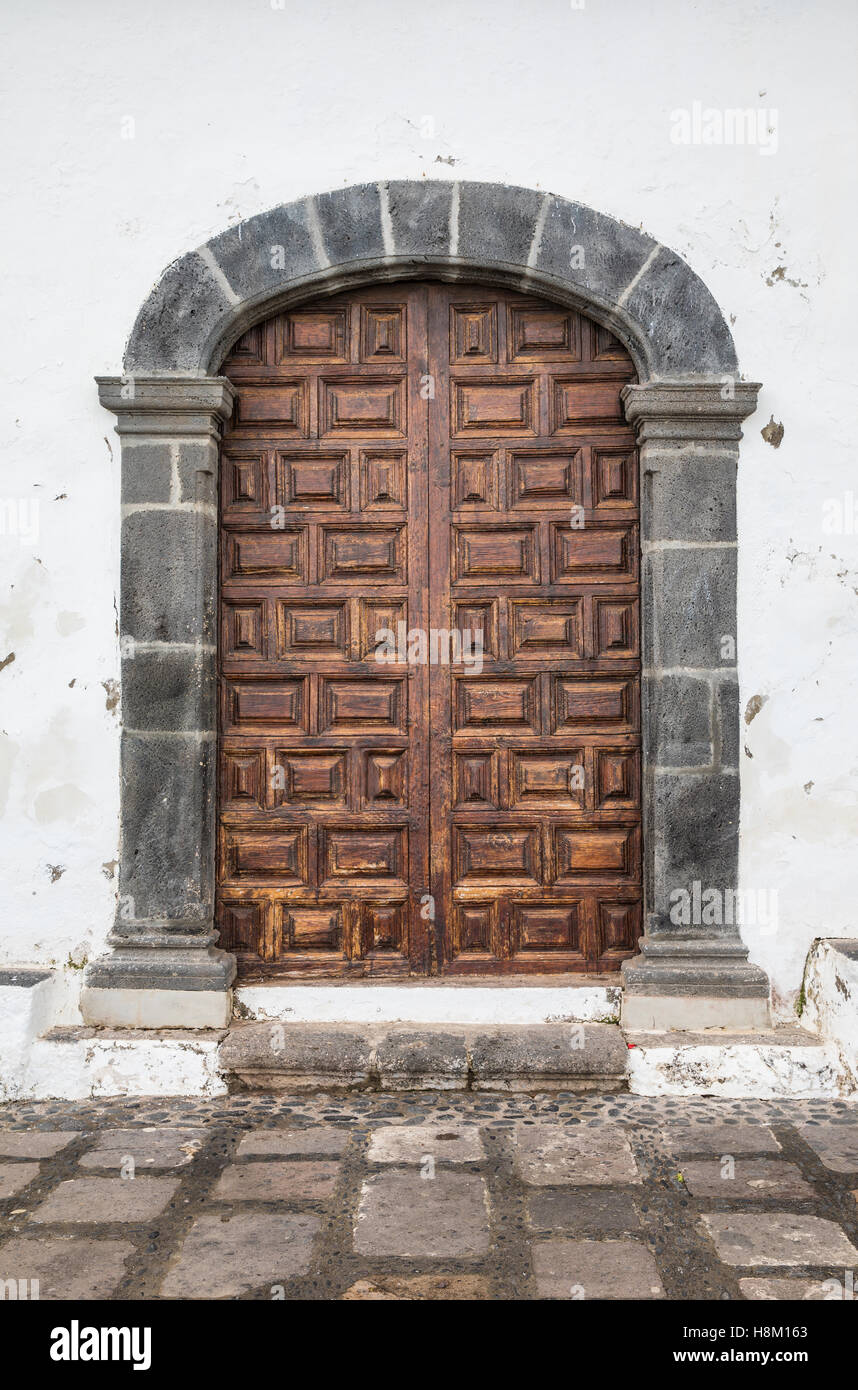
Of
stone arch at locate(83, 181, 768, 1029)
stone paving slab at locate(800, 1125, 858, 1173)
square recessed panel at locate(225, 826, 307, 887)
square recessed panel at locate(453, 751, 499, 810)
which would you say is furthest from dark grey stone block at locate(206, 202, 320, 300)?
stone paving slab at locate(800, 1125, 858, 1173)

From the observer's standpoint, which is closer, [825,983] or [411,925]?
[825,983]

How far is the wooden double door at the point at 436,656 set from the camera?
408 cm

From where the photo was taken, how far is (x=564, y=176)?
3965 millimetres

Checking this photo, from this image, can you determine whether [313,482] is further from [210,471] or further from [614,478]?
[614,478]

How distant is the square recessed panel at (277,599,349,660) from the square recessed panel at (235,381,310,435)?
2.20 ft

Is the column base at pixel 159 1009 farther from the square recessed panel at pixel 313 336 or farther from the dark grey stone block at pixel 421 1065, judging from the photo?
the square recessed panel at pixel 313 336

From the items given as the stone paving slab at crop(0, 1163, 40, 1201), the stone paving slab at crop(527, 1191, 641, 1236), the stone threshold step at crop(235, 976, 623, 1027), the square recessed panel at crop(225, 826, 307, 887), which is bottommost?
the stone paving slab at crop(0, 1163, 40, 1201)

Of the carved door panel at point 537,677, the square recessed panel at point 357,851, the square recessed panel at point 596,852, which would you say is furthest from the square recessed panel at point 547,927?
the square recessed panel at point 357,851

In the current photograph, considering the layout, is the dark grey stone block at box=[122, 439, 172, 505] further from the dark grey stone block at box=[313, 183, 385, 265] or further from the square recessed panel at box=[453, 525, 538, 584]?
the square recessed panel at box=[453, 525, 538, 584]

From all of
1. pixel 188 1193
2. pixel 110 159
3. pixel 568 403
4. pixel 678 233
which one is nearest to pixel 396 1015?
pixel 188 1193

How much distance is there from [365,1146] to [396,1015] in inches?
28.9

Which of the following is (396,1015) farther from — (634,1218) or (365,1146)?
(634,1218)

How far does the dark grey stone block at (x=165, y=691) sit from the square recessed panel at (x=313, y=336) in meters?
1.22

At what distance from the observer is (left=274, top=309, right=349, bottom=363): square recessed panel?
13.6 feet
